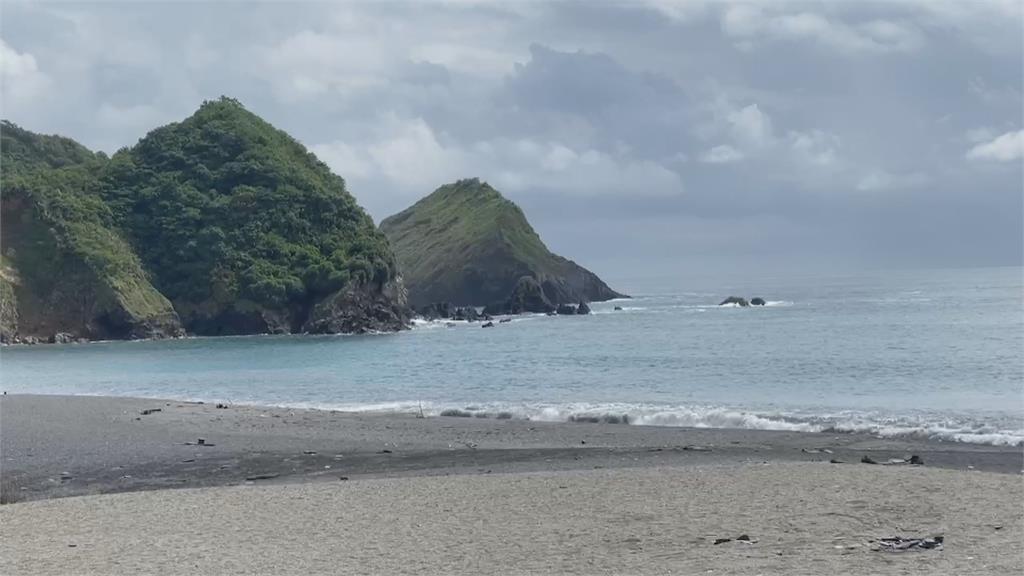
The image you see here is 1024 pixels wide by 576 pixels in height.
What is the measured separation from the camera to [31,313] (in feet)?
246

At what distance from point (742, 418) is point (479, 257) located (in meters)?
109

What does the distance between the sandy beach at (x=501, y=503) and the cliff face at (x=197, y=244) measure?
58001 mm

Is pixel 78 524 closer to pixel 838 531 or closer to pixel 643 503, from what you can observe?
pixel 643 503

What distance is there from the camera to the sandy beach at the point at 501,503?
33.3 feet

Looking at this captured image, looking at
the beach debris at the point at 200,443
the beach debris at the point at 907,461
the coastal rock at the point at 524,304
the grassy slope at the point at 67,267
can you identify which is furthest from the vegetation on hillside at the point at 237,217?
the beach debris at the point at 907,461

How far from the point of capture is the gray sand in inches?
391

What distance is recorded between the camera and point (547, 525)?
11836mm

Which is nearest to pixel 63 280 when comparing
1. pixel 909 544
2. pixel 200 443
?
pixel 200 443

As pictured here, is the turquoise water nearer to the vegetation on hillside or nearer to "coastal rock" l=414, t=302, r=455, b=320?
the vegetation on hillside

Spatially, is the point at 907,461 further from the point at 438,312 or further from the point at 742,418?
the point at 438,312

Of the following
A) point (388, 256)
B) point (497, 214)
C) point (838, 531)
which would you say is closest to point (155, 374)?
point (838, 531)

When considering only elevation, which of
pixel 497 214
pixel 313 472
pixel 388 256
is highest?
pixel 497 214

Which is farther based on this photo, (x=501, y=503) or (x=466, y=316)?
(x=466, y=316)

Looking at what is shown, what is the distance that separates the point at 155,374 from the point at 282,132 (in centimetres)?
6237
